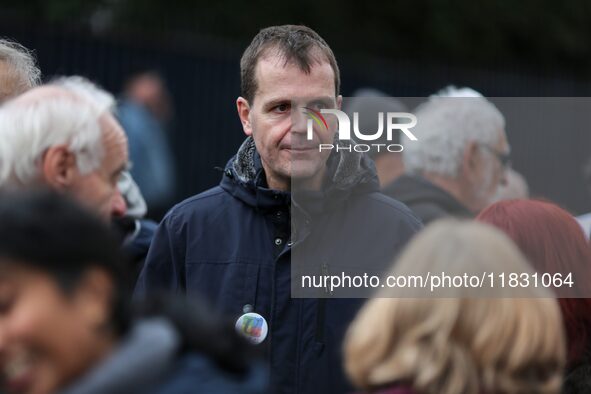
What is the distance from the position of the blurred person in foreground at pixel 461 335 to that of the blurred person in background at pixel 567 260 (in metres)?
0.81

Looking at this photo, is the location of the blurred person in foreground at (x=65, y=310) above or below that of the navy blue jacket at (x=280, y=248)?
below

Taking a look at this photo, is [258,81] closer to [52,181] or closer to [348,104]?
[348,104]

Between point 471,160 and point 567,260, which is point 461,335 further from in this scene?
point 471,160

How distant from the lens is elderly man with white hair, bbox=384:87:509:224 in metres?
4.09

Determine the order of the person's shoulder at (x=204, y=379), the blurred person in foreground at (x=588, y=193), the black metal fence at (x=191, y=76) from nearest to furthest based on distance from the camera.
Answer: the person's shoulder at (x=204, y=379)
the blurred person in foreground at (x=588, y=193)
the black metal fence at (x=191, y=76)

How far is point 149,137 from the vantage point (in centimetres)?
988

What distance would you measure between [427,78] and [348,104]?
35.1 ft

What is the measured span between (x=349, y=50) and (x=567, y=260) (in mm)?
13697

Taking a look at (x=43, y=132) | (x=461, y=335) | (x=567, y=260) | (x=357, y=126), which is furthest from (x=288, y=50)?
(x=461, y=335)

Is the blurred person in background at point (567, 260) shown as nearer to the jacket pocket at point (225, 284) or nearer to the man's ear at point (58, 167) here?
the jacket pocket at point (225, 284)

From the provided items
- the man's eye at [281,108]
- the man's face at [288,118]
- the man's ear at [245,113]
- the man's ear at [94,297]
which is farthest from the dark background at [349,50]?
the man's ear at [94,297]

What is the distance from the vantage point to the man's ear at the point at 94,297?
235 cm

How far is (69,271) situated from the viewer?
234cm

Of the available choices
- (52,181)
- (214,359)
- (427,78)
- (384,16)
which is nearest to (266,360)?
(52,181)
